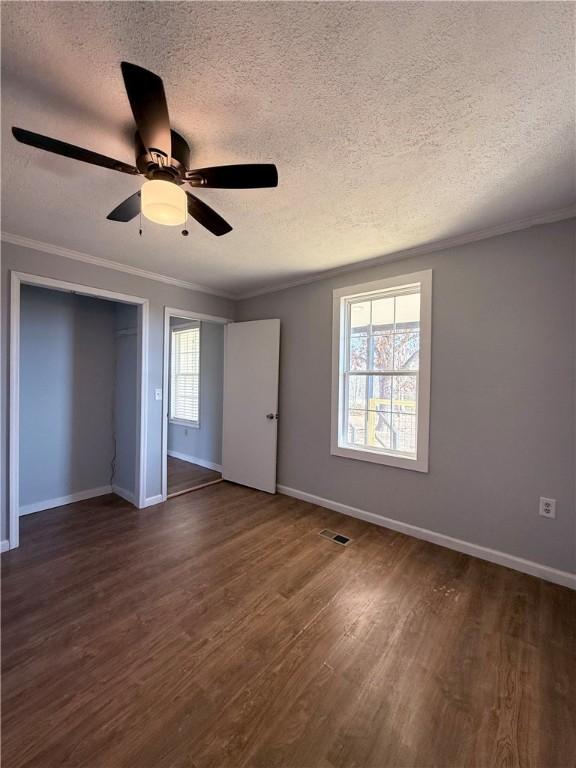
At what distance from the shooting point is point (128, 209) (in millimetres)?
1692

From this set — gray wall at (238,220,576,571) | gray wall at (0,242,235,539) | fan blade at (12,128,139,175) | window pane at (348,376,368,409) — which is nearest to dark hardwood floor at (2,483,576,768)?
gray wall at (238,220,576,571)

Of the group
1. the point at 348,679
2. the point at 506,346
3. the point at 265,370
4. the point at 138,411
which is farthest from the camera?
the point at 265,370

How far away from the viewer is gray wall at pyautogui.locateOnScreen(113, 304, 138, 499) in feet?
11.5

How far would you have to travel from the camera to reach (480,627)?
5.79ft

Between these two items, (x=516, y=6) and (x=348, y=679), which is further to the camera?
(x=348, y=679)

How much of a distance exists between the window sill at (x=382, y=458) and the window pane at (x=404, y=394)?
1.42 ft

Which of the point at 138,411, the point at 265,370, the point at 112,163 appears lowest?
the point at 138,411

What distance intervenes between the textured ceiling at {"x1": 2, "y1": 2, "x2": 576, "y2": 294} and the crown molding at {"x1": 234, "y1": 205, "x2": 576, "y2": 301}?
8 centimetres

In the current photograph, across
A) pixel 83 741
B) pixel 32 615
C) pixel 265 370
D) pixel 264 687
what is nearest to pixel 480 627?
pixel 264 687

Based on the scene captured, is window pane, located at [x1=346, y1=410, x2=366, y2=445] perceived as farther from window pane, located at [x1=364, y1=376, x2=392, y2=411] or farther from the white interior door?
the white interior door

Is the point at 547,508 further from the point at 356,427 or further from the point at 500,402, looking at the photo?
the point at 356,427

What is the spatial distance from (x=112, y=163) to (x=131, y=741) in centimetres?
227

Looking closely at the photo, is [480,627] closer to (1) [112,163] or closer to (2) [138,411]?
(1) [112,163]

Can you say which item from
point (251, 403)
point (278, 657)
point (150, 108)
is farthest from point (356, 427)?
point (150, 108)
